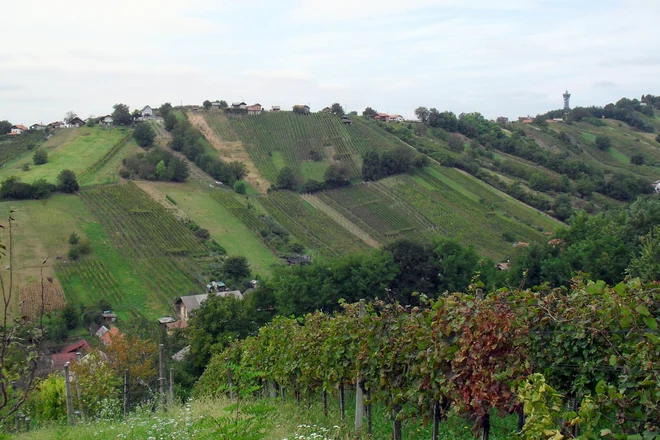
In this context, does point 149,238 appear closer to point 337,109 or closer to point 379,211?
point 379,211

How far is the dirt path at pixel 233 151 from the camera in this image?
71.5 m

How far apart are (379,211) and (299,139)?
2512cm

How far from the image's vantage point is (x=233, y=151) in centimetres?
7956

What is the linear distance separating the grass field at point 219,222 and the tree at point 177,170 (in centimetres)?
95

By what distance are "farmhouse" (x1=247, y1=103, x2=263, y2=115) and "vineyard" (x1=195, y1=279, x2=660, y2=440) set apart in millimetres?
85150

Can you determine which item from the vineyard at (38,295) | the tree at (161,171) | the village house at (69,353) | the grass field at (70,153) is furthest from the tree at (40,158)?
the village house at (69,353)

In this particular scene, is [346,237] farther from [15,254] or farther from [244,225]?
[15,254]

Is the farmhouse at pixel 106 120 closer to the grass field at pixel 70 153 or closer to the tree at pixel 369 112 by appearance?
the grass field at pixel 70 153

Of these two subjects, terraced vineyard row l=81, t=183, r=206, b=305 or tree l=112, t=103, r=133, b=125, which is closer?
terraced vineyard row l=81, t=183, r=206, b=305

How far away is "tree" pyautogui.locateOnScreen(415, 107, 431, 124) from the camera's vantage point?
104000 mm

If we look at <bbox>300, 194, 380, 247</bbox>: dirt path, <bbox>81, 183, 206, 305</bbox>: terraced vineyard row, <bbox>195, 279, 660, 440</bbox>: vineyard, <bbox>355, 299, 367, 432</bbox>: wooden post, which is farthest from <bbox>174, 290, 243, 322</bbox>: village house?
<bbox>355, 299, 367, 432</bbox>: wooden post

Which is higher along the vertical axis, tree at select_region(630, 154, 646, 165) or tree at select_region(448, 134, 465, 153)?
tree at select_region(448, 134, 465, 153)

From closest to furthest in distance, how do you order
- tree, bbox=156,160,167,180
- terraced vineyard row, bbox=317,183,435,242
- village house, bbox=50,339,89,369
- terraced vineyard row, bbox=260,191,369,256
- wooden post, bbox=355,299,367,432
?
wooden post, bbox=355,299,367,432, village house, bbox=50,339,89,369, terraced vineyard row, bbox=260,191,369,256, terraced vineyard row, bbox=317,183,435,242, tree, bbox=156,160,167,180

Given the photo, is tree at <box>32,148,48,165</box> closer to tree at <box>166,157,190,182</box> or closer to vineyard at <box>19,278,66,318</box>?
tree at <box>166,157,190,182</box>
